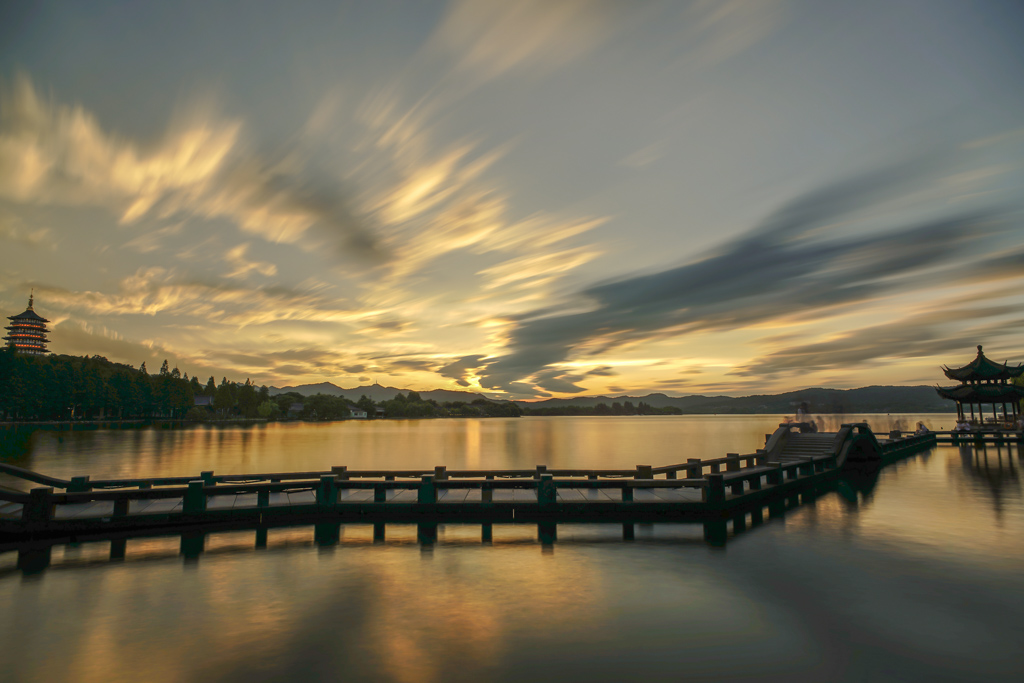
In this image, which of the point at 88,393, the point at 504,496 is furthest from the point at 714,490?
the point at 88,393

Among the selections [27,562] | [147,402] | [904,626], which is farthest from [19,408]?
[904,626]

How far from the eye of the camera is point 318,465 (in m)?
57.2

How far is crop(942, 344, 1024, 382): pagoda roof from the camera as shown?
5456 cm

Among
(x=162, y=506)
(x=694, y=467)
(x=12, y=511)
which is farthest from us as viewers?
(x=694, y=467)

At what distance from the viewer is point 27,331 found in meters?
179

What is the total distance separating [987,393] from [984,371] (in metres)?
2.43

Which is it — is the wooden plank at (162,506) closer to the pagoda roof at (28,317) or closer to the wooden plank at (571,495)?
the wooden plank at (571,495)

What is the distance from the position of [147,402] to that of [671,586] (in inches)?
7118

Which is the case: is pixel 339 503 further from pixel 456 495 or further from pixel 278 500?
pixel 456 495

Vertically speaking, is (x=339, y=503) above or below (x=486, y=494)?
below

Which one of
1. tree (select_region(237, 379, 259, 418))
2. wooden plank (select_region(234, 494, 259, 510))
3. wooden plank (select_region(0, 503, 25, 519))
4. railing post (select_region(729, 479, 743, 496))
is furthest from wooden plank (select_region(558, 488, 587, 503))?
tree (select_region(237, 379, 259, 418))

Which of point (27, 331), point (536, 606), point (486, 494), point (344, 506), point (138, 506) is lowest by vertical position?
point (536, 606)

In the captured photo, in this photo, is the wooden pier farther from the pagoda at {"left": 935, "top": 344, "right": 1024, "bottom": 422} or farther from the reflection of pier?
the pagoda at {"left": 935, "top": 344, "right": 1024, "bottom": 422}

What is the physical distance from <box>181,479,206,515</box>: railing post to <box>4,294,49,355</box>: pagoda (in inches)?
9058
